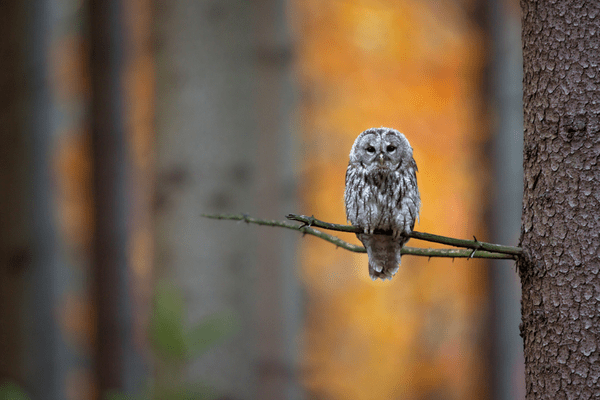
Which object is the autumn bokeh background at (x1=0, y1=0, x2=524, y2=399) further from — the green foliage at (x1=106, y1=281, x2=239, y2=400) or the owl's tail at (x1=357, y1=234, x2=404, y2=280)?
the owl's tail at (x1=357, y1=234, x2=404, y2=280)

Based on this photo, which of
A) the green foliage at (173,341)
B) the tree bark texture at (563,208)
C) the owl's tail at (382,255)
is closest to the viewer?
the tree bark texture at (563,208)

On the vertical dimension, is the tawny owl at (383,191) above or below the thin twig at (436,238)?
above

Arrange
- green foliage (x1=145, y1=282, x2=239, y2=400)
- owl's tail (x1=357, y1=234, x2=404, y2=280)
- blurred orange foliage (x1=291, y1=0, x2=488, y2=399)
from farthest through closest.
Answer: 1. blurred orange foliage (x1=291, y1=0, x2=488, y2=399)
2. owl's tail (x1=357, y1=234, x2=404, y2=280)
3. green foliage (x1=145, y1=282, x2=239, y2=400)

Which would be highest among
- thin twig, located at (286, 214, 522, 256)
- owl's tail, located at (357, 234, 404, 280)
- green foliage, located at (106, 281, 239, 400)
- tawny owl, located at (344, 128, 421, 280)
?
tawny owl, located at (344, 128, 421, 280)

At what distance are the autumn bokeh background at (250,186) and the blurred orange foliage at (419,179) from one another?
0.05 feet

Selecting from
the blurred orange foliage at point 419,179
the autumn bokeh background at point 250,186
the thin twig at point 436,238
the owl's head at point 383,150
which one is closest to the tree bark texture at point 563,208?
the thin twig at point 436,238

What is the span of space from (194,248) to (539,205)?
1732 millimetres

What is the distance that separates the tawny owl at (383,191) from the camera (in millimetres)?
1360

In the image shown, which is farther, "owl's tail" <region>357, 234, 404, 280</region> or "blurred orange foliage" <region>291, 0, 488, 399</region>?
"blurred orange foliage" <region>291, 0, 488, 399</region>

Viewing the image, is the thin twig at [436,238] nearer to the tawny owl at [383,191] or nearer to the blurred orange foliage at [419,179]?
the tawny owl at [383,191]

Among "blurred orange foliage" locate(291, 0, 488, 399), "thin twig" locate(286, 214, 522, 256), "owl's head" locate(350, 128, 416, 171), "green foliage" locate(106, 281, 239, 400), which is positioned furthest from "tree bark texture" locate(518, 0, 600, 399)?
"blurred orange foliage" locate(291, 0, 488, 399)

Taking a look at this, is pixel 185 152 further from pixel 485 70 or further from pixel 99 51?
pixel 485 70

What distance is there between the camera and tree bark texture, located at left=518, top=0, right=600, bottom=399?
3.02 feet

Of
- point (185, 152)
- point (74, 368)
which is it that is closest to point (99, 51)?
point (185, 152)
